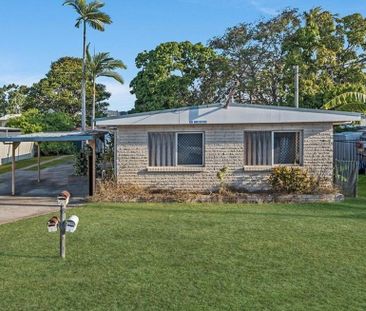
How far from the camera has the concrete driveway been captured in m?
12.0

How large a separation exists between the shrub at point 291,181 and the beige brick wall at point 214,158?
0.43 meters

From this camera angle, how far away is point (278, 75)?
106ft

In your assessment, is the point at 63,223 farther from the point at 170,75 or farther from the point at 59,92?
the point at 59,92

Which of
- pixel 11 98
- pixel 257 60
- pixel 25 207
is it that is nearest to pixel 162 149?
pixel 25 207

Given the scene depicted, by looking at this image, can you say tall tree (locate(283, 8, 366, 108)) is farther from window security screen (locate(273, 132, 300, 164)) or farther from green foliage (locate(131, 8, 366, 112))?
window security screen (locate(273, 132, 300, 164))

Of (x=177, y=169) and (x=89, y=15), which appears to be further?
(x=89, y=15)

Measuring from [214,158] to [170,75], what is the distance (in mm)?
21986

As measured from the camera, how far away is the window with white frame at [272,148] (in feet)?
45.8

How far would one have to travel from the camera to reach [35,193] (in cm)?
1589

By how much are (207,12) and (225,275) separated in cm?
1632

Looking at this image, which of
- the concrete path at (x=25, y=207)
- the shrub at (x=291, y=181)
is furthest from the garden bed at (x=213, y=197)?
the concrete path at (x=25, y=207)

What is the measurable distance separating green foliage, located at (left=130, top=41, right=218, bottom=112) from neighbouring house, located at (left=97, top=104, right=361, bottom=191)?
19.8 m

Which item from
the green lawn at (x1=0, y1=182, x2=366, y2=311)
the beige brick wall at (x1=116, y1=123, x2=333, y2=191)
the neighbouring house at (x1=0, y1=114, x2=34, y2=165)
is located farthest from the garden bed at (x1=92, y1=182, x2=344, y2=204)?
the neighbouring house at (x1=0, y1=114, x2=34, y2=165)

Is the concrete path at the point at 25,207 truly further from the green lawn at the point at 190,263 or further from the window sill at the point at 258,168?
the window sill at the point at 258,168
